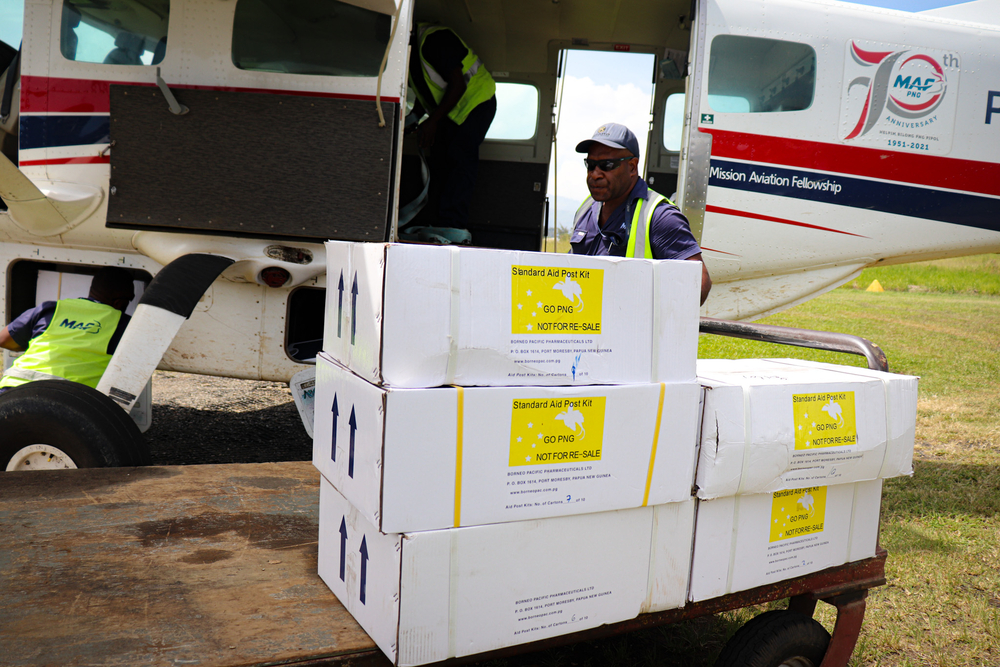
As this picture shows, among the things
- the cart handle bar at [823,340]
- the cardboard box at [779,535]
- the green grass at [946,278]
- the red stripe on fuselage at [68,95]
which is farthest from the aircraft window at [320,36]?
the green grass at [946,278]

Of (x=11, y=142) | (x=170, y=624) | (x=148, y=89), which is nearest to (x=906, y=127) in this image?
(x=148, y=89)

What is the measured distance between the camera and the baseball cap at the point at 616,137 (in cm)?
277

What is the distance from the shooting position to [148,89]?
141 inches

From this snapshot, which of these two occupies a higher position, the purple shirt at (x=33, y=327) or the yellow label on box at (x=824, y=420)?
the yellow label on box at (x=824, y=420)

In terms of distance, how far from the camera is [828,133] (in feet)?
14.6

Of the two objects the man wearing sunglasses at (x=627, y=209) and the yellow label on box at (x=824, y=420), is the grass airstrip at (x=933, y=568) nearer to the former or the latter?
the yellow label on box at (x=824, y=420)

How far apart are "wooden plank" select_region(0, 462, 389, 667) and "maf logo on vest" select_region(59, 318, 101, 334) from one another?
1.30m

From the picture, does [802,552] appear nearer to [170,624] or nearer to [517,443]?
[517,443]

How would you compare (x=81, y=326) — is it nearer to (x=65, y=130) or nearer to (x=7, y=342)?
(x=7, y=342)

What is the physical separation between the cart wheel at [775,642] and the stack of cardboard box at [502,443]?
34 centimetres

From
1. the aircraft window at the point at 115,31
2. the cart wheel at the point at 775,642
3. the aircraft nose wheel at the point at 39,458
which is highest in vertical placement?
the aircraft window at the point at 115,31

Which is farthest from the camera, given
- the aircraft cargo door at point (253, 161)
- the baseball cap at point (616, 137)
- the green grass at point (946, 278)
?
the green grass at point (946, 278)

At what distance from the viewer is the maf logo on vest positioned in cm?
345

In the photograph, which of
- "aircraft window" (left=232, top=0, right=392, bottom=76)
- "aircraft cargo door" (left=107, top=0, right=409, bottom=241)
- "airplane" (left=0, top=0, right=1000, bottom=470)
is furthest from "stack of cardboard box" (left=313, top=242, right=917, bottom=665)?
"aircraft window" (left=232, top=0, right=392, bottom=76)
